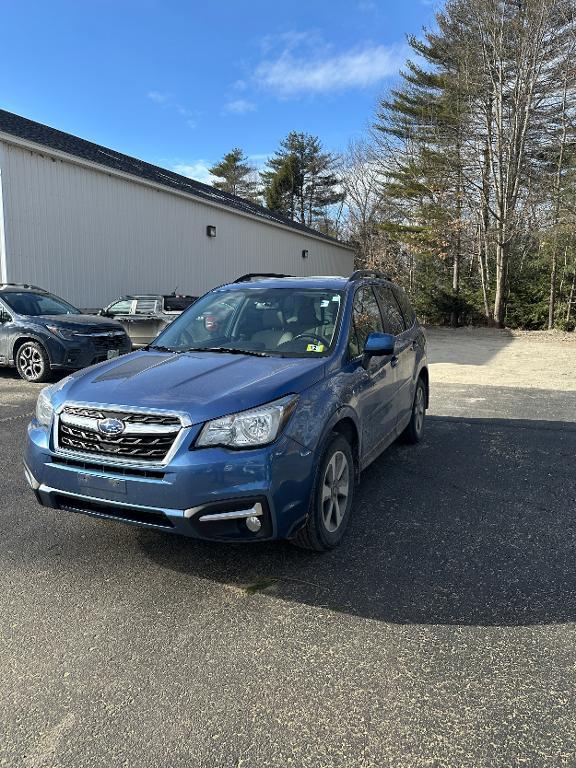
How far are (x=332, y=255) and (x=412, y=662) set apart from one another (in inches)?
1323

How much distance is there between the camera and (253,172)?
5397 cm

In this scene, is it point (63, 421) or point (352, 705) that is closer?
point (352, 705)

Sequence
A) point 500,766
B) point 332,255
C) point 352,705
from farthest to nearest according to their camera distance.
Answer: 1. point 332,255
2. point 352,705
3. point 500,766

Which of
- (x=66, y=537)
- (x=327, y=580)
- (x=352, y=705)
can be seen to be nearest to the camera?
(x=352, y=705)

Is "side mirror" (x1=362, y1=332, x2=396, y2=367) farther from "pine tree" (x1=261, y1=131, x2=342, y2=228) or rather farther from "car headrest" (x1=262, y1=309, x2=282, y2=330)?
"pine tree" (x1=261, y1=131, x2=342, y2=228)

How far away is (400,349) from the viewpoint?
5.22 meters

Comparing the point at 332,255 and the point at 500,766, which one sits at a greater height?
the point at 332,255

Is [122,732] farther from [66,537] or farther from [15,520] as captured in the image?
[15,520]

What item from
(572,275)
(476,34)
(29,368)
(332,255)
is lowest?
(29,368)

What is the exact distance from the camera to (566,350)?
52.9ft

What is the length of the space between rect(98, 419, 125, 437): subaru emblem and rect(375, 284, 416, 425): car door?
105 inches

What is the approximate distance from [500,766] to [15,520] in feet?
10.9

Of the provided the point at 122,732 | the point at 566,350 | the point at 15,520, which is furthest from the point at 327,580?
the point at 566,350

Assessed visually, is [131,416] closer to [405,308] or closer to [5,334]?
[405,308]
